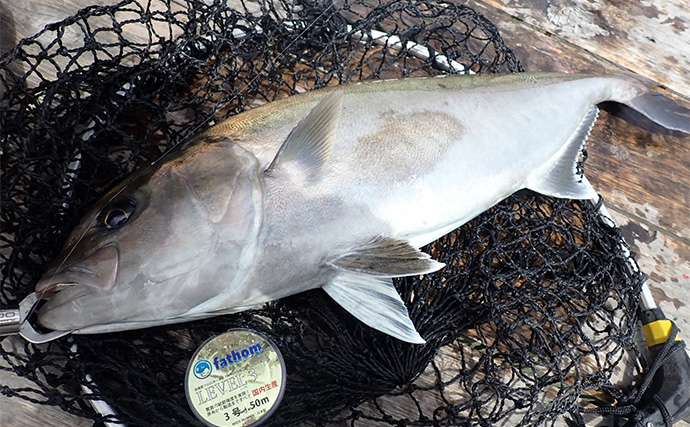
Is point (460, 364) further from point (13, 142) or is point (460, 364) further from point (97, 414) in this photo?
point (13, 142)

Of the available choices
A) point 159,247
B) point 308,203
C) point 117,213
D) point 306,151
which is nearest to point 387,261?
point 308,203

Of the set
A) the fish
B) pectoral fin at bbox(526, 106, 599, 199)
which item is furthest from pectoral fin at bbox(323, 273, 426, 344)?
pectoral fin at bbox(526, 106, 599, 199)

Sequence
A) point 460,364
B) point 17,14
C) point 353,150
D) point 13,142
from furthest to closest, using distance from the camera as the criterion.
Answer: point 17,14
point 460,364
point 13,142
point 353,150

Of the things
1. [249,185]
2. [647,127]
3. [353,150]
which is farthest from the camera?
[647,127]

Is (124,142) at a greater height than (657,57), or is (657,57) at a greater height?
(124,142)

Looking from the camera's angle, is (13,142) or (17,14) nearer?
(13,142)

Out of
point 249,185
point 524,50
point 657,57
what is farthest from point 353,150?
point 657,57
